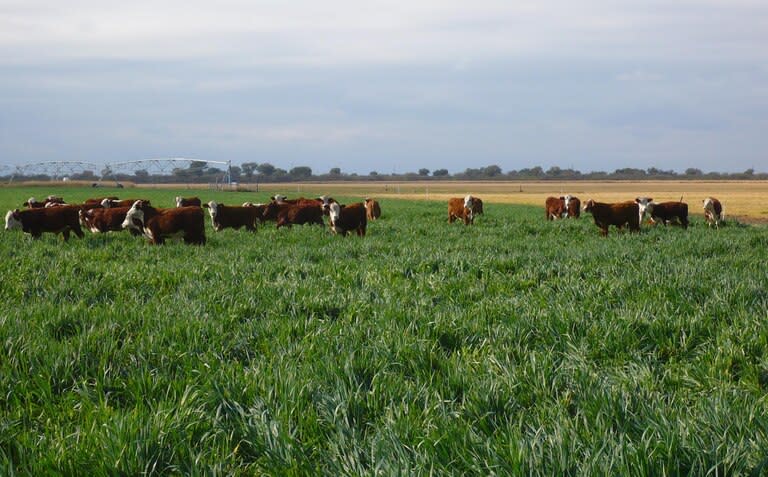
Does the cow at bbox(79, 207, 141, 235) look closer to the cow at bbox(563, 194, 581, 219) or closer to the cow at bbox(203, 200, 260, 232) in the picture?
the cow at bbox(203, 200, 260, 232)

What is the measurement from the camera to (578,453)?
2771 millimetres

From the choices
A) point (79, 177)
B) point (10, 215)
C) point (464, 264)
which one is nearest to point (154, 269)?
point (464, 264)

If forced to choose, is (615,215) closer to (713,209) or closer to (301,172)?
(713,209)

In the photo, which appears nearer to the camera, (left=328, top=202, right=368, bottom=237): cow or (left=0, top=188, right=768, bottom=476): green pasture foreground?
(left=0, top=188, right=768, bottom=476): green pasture foreground

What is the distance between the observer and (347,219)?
59.8 ft

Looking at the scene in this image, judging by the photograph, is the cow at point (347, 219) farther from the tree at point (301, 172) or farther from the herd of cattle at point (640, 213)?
the tree at point (301, 172)

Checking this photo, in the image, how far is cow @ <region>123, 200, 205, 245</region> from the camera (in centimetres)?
1538

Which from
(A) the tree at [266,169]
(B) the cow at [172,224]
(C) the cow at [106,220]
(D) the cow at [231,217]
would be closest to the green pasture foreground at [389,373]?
(B) the cow at [172,224]

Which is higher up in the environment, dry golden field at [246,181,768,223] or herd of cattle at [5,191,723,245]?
herd of cattle at [5,191,723,245]

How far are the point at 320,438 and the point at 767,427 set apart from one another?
2092 mm

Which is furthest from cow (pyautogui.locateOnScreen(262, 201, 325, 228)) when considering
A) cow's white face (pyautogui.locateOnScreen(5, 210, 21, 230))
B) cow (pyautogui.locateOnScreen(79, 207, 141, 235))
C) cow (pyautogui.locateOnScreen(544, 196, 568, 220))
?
cow (pyautogui.locateOnScreen(544, 196, 568, 220))

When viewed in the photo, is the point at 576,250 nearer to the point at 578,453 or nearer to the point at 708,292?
the point at 708,292

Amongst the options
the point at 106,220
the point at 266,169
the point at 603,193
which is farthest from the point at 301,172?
the point at 106,220

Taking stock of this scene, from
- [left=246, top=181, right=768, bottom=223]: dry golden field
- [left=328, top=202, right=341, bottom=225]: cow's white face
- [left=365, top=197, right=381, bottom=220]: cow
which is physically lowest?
[left=246, top=181, right=768, bottom=223]: dry golden field
